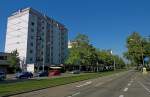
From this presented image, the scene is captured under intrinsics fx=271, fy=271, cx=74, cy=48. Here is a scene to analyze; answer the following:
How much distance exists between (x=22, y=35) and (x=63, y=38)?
3334 centimetres

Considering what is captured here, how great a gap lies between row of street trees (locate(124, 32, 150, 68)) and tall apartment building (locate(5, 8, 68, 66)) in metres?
32.8

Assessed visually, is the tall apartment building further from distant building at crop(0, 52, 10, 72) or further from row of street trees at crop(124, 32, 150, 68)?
row of street trees at crop(124, 32, 150, 68)

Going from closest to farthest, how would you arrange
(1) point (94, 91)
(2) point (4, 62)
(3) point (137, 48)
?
(1) point (94, 91), (2) point (4, 62), (3) point (137, 48)

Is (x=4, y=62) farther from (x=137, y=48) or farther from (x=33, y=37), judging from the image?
(x=137, y=48)

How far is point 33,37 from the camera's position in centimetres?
10462

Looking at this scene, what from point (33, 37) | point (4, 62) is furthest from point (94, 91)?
point (33, 37)

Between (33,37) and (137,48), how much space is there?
4032 cm

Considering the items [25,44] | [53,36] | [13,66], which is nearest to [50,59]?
[53,36]

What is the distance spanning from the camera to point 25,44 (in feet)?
330

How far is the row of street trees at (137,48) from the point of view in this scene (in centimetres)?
10381

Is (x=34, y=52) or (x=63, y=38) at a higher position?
(x=63, y=38)

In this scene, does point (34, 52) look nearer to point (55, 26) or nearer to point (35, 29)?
point (35, 29)

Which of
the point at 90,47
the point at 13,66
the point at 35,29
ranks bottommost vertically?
the point at 13,66

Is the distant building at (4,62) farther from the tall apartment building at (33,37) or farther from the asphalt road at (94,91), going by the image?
the asphalt road at (94,91)
